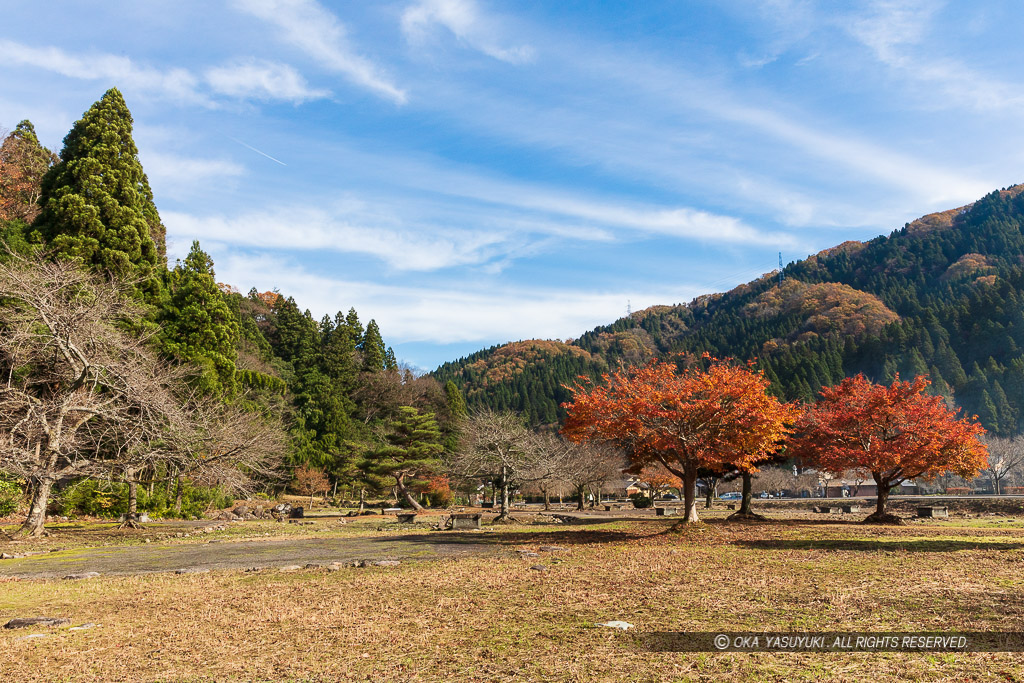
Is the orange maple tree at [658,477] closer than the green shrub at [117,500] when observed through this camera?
No

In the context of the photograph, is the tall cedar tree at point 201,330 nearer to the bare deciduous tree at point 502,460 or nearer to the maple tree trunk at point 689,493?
the bare deciduous tree at point 502,460

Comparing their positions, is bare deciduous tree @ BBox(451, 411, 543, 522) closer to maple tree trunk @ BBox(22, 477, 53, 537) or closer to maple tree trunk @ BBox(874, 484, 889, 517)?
maple tree trunk @ BBox(874, 484, 889, 517)

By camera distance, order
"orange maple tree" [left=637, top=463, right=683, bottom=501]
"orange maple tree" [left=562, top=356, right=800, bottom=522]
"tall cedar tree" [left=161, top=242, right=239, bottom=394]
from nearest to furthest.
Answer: "orange maple tree" [left=562, top=356, right=800, bottom=522] < "tall cedar tree" [left=161, top=242, right=239, bottom=394] < "orange maple tree" [left=637, top=463, right=683, bottom=501]

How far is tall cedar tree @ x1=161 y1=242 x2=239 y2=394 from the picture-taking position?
1312 inches

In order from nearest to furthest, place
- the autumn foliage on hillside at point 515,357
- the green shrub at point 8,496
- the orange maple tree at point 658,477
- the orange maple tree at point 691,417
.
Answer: the orange maple tree at point 691,417, the green shrub at point 8,496, the orange maple tree at point 658,477, the autumn foliage on hillside at point 515,357

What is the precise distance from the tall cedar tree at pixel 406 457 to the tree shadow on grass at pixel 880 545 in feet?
82.5

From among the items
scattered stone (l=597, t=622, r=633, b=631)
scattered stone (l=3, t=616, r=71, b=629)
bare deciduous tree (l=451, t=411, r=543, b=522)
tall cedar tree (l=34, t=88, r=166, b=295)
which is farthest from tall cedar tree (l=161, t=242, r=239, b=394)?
scattered stone (l=597, t=622, r=633, b=631)

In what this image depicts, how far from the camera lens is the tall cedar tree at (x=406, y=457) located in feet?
127

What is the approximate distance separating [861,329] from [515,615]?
107456 mm

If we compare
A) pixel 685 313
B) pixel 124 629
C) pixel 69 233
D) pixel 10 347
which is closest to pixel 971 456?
pixel 124 629

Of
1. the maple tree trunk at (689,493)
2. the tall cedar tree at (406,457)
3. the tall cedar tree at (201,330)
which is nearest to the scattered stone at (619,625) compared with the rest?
the maple tree trunk at (689,493)

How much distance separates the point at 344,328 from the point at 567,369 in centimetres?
4692

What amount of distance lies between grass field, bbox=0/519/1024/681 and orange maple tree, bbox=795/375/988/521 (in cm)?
1178

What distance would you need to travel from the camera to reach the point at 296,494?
5634 centimetres
